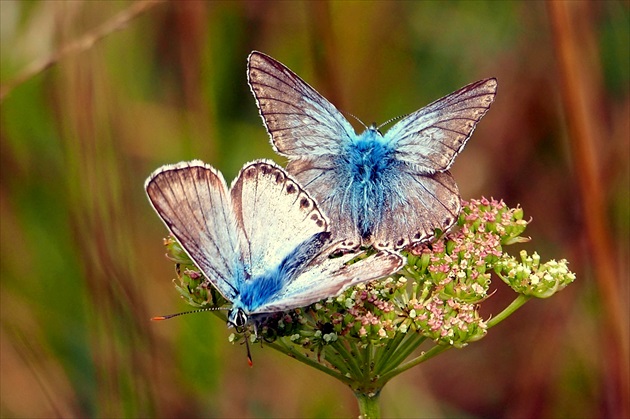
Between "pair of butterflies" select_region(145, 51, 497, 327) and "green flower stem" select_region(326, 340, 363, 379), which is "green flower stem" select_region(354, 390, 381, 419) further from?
"pair of butterflies" select_region(145, 51, 497, 327)

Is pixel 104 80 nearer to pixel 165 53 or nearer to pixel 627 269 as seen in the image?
pixel 165 53

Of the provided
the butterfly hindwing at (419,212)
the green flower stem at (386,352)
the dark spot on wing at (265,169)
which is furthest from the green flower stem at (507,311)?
the dark spot on wing at (265,169)

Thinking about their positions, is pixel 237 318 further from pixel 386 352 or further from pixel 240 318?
pixel 386 352

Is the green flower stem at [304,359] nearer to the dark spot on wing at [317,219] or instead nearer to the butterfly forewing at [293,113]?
the dark spot on wing at [317,219]

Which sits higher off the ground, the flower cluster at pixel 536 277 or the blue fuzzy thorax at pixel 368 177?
the blue fuzzy thorax at pixel 368 177

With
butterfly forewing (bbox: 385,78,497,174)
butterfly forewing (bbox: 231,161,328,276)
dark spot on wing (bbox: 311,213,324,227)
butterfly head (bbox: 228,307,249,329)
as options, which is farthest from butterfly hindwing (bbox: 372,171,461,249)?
butterfly head (bbox: 228,307,249,329)

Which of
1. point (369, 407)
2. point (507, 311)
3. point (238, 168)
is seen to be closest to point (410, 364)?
point (369, 407)
